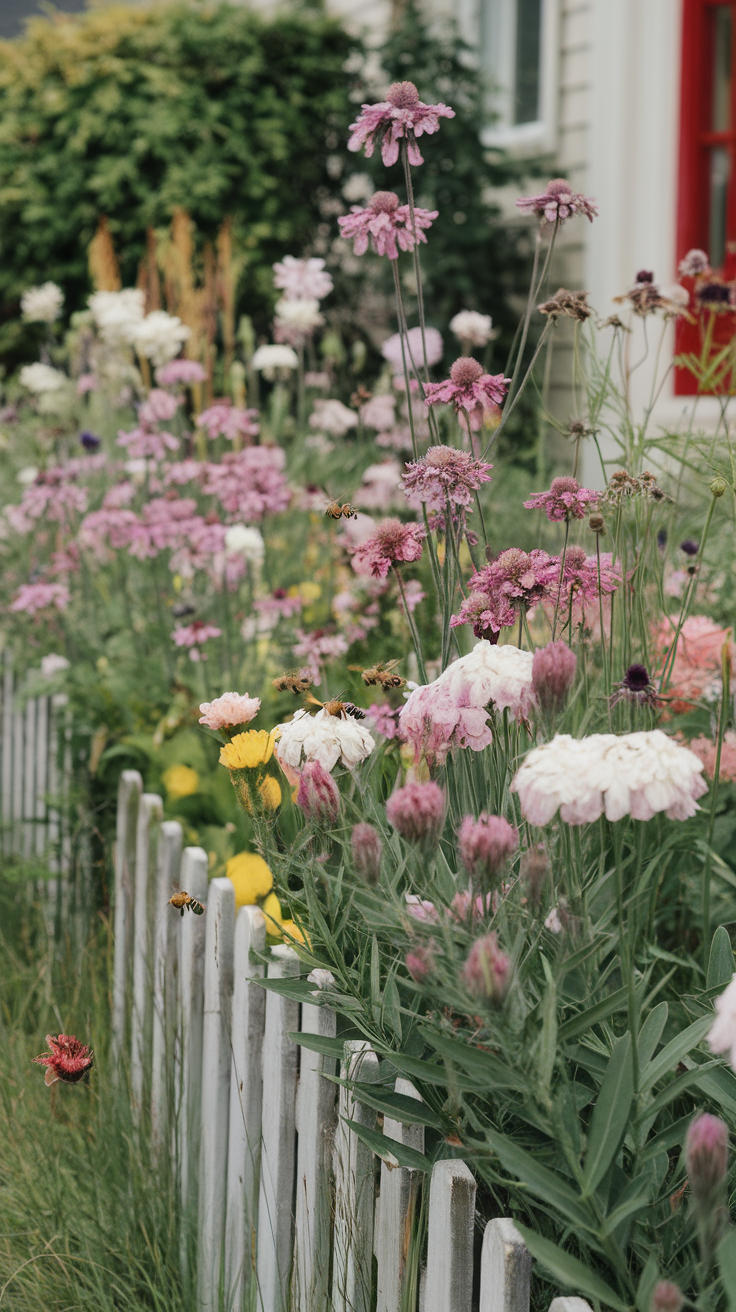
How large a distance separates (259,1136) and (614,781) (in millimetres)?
935

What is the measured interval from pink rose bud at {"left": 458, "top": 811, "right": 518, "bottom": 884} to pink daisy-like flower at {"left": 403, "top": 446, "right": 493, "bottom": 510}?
1.65 ft

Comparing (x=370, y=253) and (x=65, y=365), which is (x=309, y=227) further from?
(x=65, y=365)

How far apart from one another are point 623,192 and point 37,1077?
4.22 m

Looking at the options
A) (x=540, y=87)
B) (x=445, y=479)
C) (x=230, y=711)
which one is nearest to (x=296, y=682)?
(x=230, y=711)

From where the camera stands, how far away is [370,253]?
620cm

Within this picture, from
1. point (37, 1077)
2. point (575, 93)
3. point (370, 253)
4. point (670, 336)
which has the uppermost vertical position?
point (575, 93)

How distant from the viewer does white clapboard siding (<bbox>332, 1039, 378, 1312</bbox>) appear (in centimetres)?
123

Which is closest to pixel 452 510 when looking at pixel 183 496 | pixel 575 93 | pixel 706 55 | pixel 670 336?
pixel 183 496

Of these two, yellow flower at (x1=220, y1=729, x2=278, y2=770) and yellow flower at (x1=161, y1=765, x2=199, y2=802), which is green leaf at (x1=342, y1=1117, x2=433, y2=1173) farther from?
yellow flower at (x1=161, y1=765, x2=199, y2=802)

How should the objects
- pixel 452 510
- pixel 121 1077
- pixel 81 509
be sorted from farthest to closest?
pixel 81 509, pixel 121 1077, pixel 452 510

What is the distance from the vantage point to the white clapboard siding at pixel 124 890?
2137 mm

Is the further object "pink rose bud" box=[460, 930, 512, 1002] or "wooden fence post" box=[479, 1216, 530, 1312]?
"wooden fence post" box=[479, 1216, 530, 1312]

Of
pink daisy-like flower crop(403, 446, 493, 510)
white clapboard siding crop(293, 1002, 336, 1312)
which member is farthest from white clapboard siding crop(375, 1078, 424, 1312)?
pink daisy-like flower crop(403, 446, 493, 510)

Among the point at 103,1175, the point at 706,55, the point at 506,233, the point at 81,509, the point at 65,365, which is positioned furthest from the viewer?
the point at 65,365
